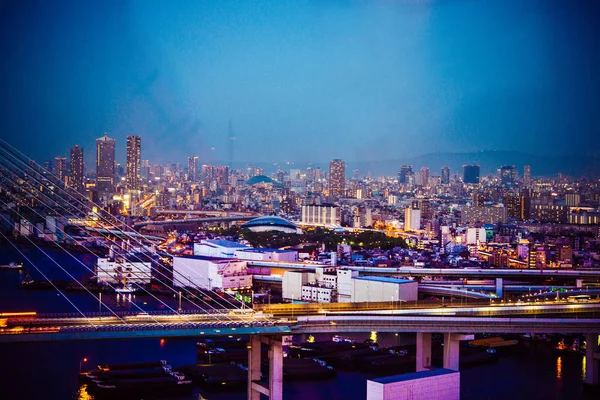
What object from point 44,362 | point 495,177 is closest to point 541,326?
point 44,362

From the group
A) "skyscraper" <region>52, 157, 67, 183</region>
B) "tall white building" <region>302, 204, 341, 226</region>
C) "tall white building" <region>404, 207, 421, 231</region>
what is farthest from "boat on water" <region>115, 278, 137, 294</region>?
"skyscraper" <region>52, 157, 67, 183</region>

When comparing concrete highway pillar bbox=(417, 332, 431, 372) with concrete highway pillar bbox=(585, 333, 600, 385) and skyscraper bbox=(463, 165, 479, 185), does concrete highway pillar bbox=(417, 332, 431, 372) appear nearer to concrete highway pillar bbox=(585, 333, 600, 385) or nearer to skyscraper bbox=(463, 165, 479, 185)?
concrete highway pillar bbox=(585, 333, 600, 385)

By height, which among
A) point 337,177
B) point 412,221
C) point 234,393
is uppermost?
point 337,177

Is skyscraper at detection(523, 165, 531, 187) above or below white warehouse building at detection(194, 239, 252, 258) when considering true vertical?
above

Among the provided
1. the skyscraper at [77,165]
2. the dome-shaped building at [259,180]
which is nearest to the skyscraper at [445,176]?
the dome-shaped building at [259,180]

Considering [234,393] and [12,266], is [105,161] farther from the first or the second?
[234,393]

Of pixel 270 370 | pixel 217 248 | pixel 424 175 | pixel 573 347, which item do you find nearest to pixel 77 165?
pixel 217 248

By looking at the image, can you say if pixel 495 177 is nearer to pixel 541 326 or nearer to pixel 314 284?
pixel 314 284
